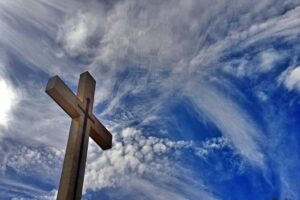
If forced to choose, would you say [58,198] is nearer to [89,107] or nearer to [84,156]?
[84,156]

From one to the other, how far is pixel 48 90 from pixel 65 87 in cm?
36

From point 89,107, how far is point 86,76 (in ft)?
2.42

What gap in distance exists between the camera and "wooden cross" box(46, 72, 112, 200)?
16.6 feet

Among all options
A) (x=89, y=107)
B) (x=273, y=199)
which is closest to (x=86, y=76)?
(x=89, y=107)

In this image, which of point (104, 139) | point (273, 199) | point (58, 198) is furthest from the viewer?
point (273, 199)

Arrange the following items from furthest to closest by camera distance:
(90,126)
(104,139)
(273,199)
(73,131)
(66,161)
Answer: (273,199) < (104,139) < (90,126) < (73,131) < (66,161)

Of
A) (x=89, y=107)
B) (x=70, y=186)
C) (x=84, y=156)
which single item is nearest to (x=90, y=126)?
(x=89, y=107)

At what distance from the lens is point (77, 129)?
19.3ft

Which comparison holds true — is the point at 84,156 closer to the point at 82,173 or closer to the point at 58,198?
the point at 82,173

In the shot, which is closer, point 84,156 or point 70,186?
A: point 70,186

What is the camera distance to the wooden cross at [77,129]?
5.07 metres

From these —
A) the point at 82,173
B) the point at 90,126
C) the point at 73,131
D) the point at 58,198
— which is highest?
the point at 90,126

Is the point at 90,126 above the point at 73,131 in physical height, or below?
above

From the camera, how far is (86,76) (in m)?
6.77
